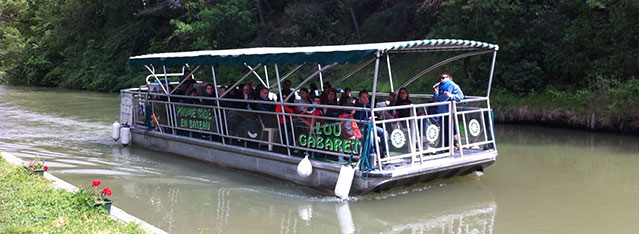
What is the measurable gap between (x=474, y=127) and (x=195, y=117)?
598cm

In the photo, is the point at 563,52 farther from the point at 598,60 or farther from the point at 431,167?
the point at 431,167

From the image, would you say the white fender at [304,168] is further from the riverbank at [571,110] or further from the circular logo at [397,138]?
the riverbank at [571,110]

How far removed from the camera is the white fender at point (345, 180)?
902 cm

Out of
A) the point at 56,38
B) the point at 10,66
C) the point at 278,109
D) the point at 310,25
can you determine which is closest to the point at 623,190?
the point at 278,109

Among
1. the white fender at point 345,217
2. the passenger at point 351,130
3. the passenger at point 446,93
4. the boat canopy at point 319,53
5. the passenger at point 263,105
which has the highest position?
the boat canopy at point 319,53

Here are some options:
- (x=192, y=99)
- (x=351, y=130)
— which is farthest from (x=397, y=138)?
(x=192, y=99)

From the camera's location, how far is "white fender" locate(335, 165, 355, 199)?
902 cm

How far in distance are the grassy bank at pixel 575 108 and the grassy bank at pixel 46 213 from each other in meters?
15.5

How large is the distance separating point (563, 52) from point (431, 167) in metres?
13.3

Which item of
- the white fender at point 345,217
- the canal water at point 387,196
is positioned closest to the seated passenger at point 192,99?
the canal water at point 387,196

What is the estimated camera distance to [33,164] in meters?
9.01

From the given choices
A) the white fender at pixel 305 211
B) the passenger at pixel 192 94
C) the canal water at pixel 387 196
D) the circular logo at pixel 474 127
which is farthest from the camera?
the passenger at pixel 192 94

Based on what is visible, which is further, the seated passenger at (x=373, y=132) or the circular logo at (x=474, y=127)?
the circular logo at (x=474, y=127)

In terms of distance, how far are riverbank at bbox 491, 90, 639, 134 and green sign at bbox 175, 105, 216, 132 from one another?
39.4 feet
